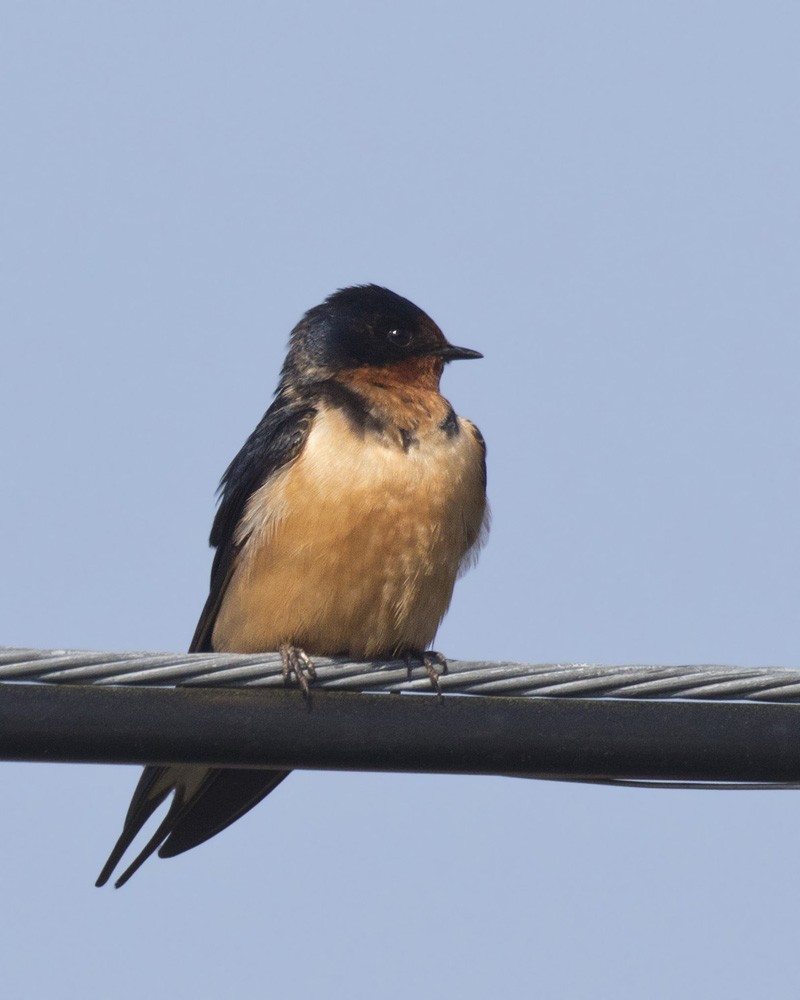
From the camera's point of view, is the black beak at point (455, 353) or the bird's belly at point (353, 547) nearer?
the bird's belly at point (353, 547)

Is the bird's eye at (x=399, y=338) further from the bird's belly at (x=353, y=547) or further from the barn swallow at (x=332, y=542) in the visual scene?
the bird's belly at (x=353, y=547)

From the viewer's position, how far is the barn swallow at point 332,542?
5.20 m

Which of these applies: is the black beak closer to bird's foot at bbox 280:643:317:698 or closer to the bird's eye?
the bird's eye

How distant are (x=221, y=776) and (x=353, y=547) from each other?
91cm

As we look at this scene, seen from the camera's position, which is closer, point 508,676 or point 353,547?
point 508,676

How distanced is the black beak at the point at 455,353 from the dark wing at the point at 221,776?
75 centimetres

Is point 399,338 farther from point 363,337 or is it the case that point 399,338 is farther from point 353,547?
point 353,547

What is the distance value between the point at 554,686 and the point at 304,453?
7.32 ft

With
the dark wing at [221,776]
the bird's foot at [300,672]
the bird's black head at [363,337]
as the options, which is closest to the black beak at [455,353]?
the bird's black head at [363,337]

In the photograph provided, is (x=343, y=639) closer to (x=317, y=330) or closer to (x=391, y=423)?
(x=391, y=423)

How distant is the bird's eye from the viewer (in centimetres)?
622

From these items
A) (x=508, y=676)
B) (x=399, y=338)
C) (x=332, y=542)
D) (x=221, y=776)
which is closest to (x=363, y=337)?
(x=399, y=338)

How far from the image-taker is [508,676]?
135 inches

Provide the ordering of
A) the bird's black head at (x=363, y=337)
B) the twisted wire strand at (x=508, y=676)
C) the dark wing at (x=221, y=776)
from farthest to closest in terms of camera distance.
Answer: the bird's black head at (x=363, y=337)
the dark wing at (x=221, y=776)
the twisted wire strand at (x=508, y=676)
